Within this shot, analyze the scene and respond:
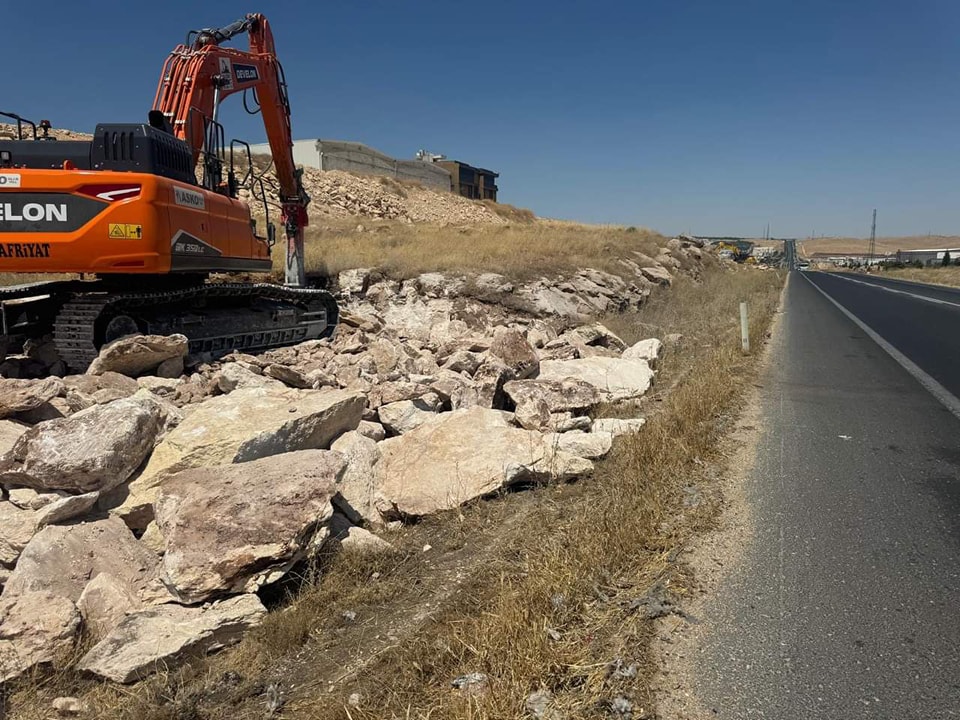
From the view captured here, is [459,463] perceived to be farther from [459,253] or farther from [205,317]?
[459,253]

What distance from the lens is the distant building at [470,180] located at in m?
56.3

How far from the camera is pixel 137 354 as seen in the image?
7.27 meters

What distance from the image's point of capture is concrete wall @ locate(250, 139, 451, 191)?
42188mm

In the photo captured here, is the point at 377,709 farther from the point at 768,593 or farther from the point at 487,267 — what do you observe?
the point at 487,267

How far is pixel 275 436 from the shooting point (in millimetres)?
5141

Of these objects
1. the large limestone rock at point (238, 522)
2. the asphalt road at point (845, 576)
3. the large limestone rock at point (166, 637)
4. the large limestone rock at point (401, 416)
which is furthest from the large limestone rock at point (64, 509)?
the asphalt road at point (845, 576)

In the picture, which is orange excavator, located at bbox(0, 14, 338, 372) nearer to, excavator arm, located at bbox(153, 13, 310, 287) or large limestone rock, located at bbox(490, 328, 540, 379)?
excavator arm, located at bbox(153, 13, 310, 287)

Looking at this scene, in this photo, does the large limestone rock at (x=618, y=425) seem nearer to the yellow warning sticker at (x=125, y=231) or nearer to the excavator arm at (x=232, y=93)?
the yellow warning sticker at (x=125, y=231)

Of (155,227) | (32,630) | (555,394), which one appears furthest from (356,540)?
→ (155,227)

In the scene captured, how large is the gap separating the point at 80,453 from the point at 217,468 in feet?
3.18

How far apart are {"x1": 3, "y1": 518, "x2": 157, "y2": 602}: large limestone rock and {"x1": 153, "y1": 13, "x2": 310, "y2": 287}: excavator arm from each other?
21.7 feet

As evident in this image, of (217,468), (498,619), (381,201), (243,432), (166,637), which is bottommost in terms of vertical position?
(166,637)

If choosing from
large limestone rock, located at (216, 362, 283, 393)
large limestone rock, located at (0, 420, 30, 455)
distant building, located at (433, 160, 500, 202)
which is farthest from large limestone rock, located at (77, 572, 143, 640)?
distant building, located at (433, 160, 500, 202)

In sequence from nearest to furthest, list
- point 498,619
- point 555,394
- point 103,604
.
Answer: point 498,619, point 103,604, point 555,394
